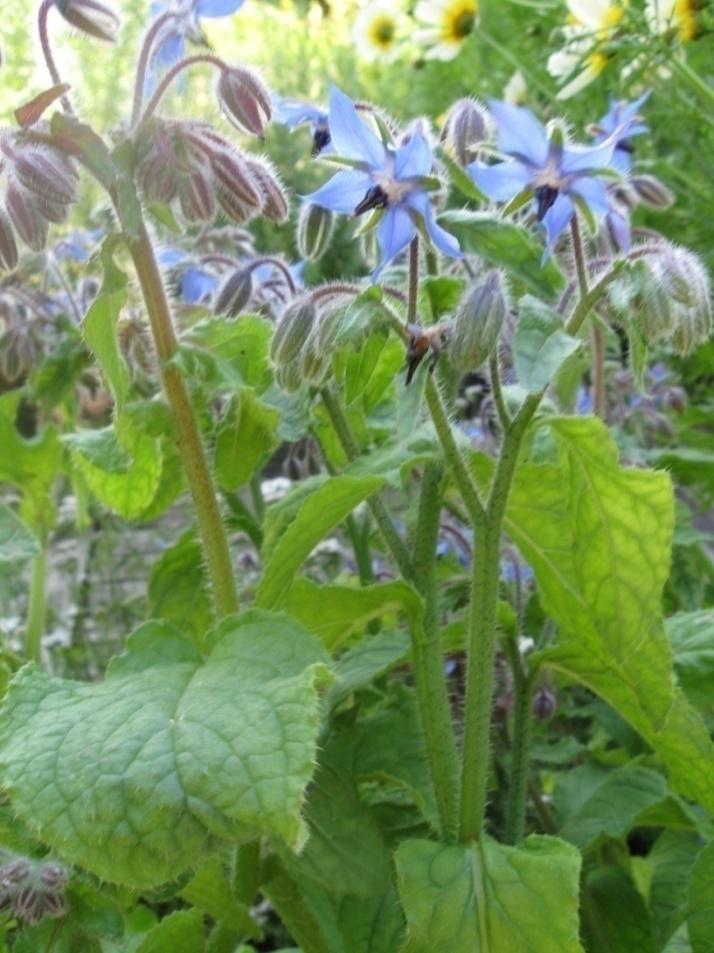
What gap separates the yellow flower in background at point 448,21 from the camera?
1.83 meters

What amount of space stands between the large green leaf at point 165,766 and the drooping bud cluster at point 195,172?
0.27 meters

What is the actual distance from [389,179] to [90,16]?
272 millimetres

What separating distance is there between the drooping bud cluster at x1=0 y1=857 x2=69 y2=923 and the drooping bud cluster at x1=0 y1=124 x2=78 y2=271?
35 centimetres

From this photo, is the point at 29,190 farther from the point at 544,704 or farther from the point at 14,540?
the point at 544,704

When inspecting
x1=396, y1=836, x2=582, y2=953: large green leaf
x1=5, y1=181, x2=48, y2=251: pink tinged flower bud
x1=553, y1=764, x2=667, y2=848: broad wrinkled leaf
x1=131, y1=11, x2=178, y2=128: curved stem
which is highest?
x1=131, y1=11, x2=178, y2=128: curved stem

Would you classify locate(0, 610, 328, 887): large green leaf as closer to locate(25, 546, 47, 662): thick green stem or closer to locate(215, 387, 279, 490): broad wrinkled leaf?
locate(215, 387, 279, 490): broad wrinkled leaf

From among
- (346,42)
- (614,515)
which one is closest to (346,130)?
(614,515)

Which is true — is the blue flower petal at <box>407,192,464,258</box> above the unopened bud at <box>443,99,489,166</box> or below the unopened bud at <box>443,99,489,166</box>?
below

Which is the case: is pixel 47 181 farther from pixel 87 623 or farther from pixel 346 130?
pixel 87 623

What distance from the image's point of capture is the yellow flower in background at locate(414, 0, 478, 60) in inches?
72.0

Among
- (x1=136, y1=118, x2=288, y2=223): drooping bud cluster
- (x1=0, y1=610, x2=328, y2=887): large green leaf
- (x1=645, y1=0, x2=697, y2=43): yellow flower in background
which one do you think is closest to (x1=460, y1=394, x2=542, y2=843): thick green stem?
(x1=0, y1=610, x2=328, y2=887): large green leaf

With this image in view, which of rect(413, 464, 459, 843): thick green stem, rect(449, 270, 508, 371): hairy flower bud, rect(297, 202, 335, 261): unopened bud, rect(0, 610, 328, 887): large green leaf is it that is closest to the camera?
rect(0, 610, 328, 887): large green leaf

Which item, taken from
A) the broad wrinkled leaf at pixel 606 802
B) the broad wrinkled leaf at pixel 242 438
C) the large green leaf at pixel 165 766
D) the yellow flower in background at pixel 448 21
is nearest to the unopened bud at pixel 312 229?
the broad wrinkled leaf at pixel 242 438

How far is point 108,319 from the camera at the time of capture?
76 cm
